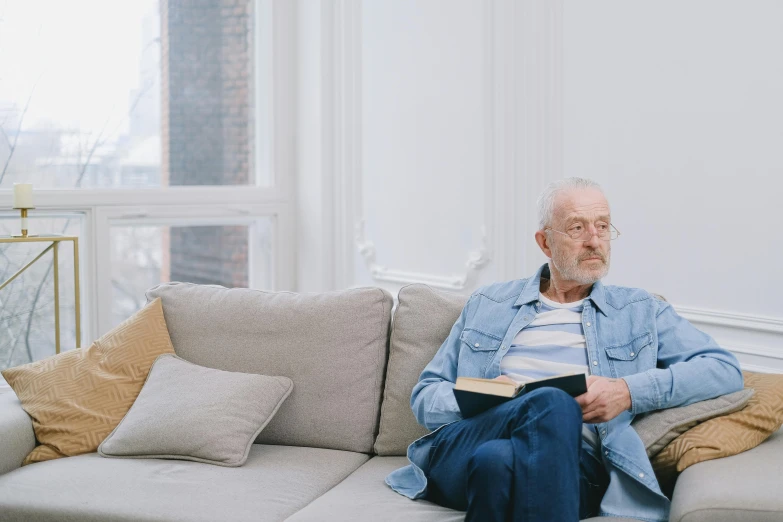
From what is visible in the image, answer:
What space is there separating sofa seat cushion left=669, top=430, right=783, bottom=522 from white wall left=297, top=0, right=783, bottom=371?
88 cm

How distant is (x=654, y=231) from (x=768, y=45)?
0.67 metres

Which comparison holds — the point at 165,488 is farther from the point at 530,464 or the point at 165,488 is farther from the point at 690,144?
the point at 690,144

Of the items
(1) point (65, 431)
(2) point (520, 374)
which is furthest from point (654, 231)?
(1) point (65, 431)

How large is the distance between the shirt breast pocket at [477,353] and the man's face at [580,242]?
0.86 ft

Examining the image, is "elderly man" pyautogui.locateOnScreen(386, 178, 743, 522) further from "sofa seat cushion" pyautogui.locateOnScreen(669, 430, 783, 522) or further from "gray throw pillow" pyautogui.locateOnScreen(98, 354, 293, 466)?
"gray throw pillow" pyautogui.locateOnScreen(98, 354, 293, 466)

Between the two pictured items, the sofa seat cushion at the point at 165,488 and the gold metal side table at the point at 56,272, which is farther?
the gold metal side table at the point at 56,272

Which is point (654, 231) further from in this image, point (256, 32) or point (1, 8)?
point (1, 8)

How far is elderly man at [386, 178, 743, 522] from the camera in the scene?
1822mm

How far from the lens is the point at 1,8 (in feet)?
13.0

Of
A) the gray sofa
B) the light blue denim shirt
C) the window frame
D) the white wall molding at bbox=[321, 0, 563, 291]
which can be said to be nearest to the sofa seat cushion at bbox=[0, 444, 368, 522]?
the gray sofa

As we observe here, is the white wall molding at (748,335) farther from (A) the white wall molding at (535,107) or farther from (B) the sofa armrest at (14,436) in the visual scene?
(B) the sofa armrest at (14,436)

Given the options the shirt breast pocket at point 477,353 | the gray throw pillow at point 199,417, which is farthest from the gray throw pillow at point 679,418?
the gray throw pillow at point 199,417

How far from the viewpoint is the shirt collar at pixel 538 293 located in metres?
2.31

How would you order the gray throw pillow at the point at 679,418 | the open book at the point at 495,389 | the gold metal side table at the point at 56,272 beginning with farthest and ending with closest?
the gold metal side table at the point at 56,272
the gray throw pillow at the point at 679,418
the open book at the point at 495,389
